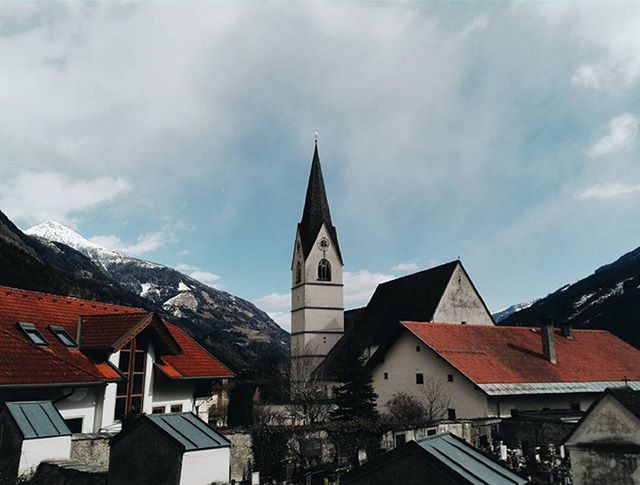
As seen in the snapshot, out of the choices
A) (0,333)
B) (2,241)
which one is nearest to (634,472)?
(0,333)

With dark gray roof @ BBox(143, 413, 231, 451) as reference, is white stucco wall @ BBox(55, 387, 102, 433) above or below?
above

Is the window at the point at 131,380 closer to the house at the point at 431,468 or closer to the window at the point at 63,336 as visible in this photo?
the window at the point at 63,336

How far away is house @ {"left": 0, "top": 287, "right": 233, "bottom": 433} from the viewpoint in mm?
17188

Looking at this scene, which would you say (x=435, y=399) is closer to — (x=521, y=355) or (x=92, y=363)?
(x=521, y=355)

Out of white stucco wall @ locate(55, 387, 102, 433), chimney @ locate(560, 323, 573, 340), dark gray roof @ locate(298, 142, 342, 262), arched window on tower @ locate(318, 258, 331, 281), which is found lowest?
white stucco wall @ locate(55, 387, 102, 433)

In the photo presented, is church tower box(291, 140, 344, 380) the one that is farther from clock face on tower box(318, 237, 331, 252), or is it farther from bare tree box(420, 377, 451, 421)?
bare tree box(420, 377, 451, 421)

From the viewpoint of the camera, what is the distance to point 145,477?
10242 mm

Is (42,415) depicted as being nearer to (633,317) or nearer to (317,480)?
(317,480)

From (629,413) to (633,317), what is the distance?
297 ft

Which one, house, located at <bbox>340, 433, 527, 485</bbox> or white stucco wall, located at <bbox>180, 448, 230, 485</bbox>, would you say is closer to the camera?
house, located at <bbox>340, 433, 527, 485</bbox>

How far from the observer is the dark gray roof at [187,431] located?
10.3 m

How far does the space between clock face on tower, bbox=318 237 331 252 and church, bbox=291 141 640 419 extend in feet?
0.35

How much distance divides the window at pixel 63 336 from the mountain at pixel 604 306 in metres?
73.0

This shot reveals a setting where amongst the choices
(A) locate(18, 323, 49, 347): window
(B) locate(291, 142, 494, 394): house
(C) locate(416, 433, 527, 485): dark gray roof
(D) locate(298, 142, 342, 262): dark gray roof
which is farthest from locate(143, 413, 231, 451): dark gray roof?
(D) locate(298, 142, 342, 262): dark gray roof
